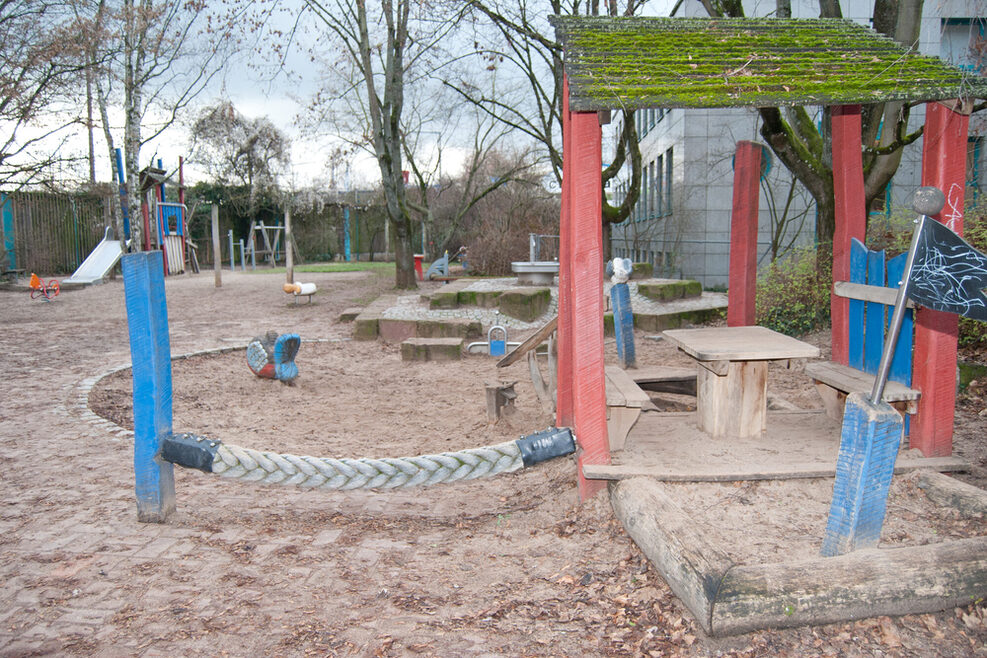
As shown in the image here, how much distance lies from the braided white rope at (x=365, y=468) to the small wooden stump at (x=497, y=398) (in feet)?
7.14

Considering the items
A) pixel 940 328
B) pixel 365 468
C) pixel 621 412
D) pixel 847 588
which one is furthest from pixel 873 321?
pixel 365 468

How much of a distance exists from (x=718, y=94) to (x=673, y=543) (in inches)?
82.0

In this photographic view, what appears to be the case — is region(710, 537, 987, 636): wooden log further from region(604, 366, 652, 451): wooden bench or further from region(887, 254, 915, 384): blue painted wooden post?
region(887, 254, 915, 384): blue painted wooden post

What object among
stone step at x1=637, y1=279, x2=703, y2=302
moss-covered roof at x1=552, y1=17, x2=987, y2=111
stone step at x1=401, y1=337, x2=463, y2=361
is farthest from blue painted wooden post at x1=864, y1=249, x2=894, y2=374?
stone step at x1=637, y1=279, x2=703, y2=302

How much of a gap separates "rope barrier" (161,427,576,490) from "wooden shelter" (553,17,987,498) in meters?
0.36

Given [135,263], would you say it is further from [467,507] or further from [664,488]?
[664,488]

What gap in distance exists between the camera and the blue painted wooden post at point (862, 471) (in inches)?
98.9

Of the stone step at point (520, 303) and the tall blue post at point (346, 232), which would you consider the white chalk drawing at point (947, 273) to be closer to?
the stone step at point (520, 303)

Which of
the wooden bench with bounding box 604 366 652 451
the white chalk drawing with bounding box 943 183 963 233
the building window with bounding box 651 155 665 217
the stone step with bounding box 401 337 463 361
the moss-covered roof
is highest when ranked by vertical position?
the building window with bounding box 651 155 665 217

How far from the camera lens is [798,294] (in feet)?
31.6

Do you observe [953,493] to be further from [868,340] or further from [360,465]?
[360,465]

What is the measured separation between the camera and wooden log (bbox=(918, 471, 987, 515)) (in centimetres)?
326

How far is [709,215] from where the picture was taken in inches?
696

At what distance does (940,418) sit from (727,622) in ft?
7.22
